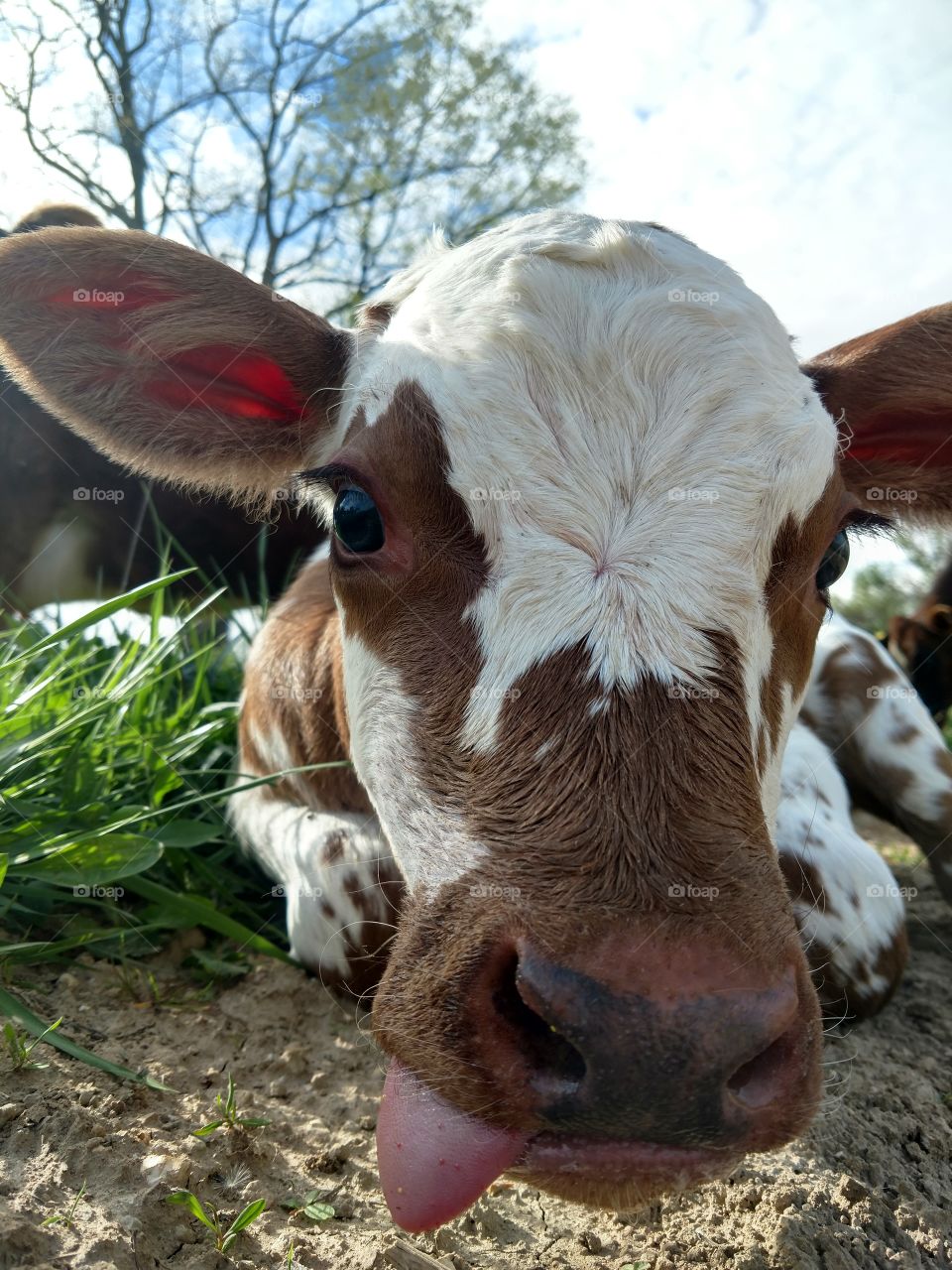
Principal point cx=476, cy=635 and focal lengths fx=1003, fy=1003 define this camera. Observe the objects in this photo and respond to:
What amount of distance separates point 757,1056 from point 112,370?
2.48m

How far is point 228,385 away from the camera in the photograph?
300cm

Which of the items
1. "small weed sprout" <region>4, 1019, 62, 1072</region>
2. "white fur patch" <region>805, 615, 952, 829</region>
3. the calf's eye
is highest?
the calf's eye

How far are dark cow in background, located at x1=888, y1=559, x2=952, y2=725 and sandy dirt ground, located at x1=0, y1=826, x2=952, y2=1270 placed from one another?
5.06 metres

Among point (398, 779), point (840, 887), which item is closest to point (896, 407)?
point (840, 887)

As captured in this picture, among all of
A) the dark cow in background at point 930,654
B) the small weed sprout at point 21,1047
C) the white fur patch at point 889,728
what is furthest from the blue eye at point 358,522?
the dark cow in background at point 930,654

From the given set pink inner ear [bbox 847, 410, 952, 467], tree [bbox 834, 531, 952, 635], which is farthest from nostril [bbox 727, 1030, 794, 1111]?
tree [bbox 834, 531, 952, 635]

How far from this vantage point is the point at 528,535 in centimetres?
198

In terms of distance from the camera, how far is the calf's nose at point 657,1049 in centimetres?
136

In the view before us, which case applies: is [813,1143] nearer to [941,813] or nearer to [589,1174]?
[589,1174]

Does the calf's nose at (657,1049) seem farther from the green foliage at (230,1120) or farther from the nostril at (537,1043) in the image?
the green foliage at (230,1120)

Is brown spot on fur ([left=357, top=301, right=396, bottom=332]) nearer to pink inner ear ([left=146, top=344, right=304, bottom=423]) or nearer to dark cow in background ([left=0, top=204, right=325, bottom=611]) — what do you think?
pink inner ear ([left=146, top=344, right=304, bottom=423])

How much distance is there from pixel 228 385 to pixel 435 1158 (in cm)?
222

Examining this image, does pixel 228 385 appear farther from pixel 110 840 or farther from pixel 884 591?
pixel 884 591

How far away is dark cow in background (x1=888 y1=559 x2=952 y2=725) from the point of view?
714 centimetres
